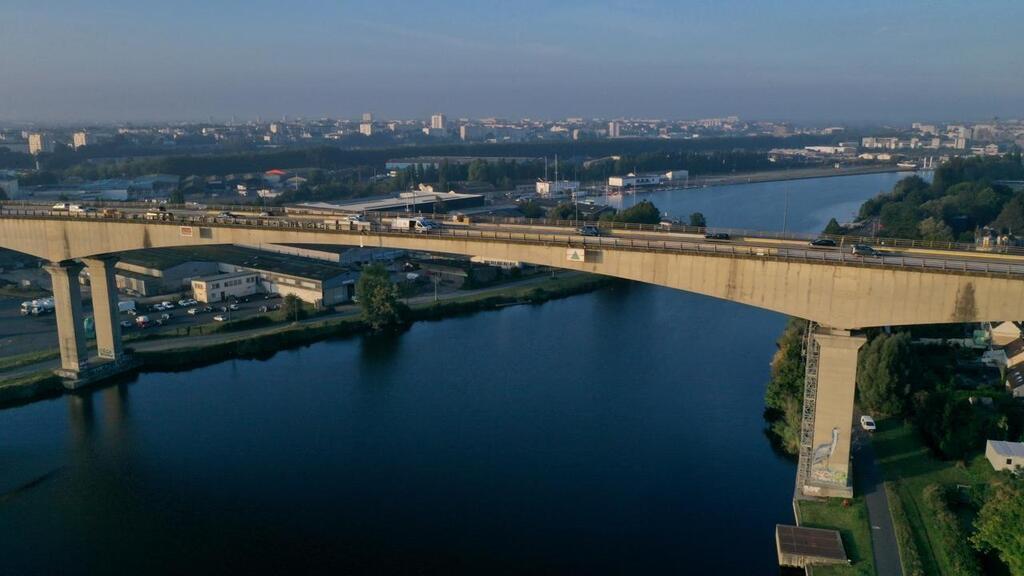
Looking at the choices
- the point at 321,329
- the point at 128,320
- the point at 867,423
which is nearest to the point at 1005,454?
the point at 867,423

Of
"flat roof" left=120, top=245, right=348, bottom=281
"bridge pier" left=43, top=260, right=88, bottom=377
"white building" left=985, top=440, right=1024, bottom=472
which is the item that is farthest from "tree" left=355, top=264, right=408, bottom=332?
"white building" left=985, top=440, right=1024, bottom=472

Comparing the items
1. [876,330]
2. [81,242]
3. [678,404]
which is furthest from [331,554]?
[876,330]

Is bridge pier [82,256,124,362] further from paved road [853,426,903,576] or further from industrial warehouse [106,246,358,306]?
paved road [853,426,903,576]

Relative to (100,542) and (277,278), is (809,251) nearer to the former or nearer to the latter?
(100,542)

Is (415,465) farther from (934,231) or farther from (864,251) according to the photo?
(934,231)

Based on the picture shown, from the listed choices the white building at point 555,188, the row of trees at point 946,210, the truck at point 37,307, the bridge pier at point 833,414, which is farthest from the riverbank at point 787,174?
the bridge pier at point 833,414

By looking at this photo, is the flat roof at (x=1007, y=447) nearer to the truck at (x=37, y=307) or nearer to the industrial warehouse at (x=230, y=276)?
the industrial warehouse at (x=230, y=276)
